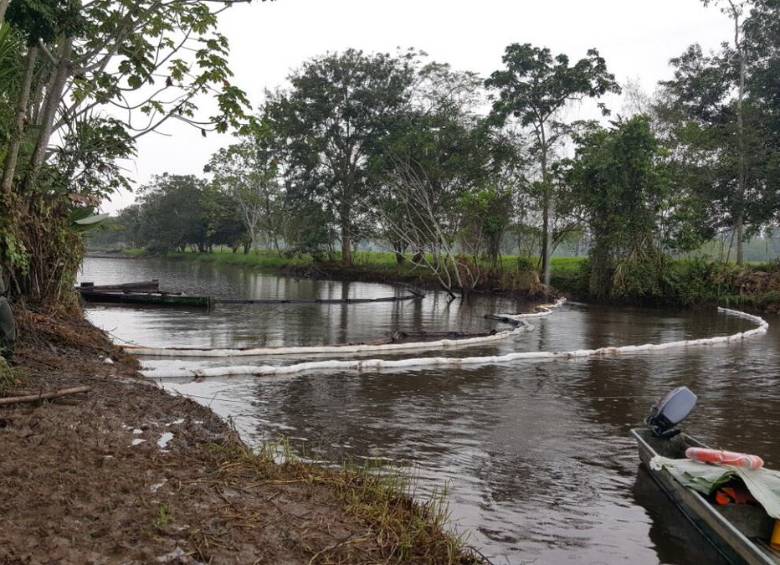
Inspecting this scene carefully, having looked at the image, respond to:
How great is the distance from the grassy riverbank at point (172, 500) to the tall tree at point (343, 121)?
36.6 metres

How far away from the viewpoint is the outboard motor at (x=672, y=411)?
6.44m

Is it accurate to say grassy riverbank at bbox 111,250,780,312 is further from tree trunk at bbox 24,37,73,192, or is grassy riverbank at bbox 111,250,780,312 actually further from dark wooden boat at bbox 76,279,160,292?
tree trunk at bbox 24,37,73,192

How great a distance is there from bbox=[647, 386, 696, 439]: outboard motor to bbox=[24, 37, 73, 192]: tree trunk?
826cm

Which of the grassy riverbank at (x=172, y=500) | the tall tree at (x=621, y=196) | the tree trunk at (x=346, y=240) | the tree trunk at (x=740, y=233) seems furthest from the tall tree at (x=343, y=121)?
the grassy riverbank at (x=172, y=500)

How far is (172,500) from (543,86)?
3012cm

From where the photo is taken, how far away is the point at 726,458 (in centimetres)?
522

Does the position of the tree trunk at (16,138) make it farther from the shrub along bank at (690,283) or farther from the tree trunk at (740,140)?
the tree trunk at (740,140)

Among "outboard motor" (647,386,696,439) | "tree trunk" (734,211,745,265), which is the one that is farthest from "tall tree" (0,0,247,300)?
"tree trunk" (734,211,745,265)

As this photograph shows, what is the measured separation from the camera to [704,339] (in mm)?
17359

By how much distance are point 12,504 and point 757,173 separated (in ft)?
105

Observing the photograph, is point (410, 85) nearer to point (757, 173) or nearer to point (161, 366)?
point (757, 173)

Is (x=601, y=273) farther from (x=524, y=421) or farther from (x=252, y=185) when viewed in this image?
(x=252, y=185)

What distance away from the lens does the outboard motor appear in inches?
253

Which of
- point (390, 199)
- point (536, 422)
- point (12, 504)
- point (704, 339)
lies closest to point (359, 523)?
point (12, 504)
